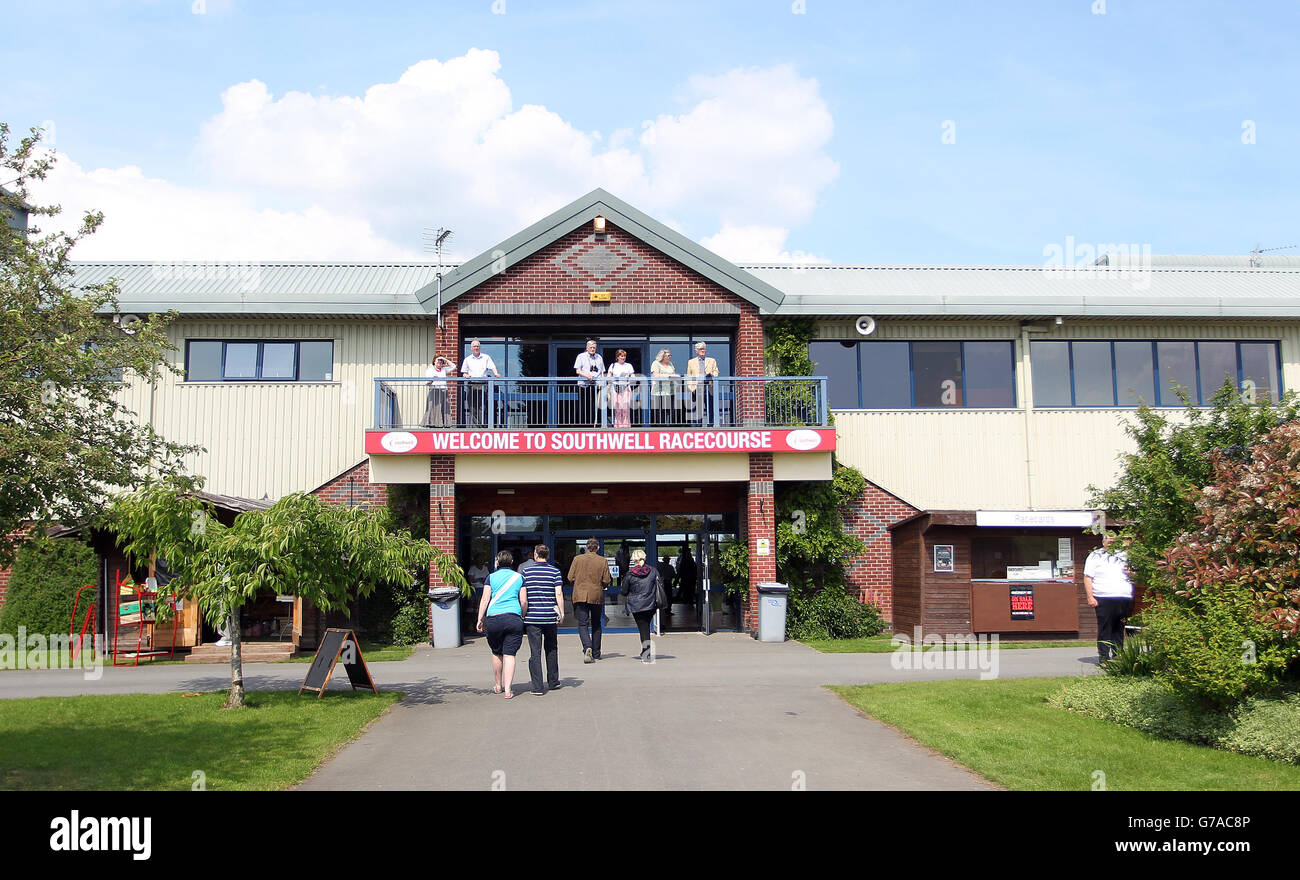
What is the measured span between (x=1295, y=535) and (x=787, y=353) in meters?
11.7

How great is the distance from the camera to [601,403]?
18.1 meters

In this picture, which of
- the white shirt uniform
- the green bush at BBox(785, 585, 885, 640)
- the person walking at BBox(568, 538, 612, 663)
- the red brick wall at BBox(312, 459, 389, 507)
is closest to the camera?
the white shirt uniform

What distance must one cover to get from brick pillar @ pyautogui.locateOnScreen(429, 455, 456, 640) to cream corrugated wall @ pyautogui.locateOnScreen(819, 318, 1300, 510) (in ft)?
25.3

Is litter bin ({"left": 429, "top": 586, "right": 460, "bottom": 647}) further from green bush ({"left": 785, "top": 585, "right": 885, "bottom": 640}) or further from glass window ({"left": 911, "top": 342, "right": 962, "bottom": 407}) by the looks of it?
glass window ({"left": 911, "top": 342, "right": 962, "bottom": 407})

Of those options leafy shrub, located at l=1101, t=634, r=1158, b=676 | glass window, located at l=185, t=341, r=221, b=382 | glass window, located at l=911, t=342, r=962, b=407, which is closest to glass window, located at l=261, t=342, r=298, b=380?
glass window, located at l=185, t=341, r=221, b=382

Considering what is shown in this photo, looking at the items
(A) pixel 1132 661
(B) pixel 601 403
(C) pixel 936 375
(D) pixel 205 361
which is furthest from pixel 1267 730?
(D) pixel 205 361

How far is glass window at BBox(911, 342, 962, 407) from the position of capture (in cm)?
2012

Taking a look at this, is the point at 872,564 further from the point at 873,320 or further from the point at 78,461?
the point at 78,461

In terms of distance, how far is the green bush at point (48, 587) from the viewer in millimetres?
16453

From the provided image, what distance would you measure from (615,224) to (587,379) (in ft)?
10.3

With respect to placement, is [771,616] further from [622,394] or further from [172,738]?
[172,738]

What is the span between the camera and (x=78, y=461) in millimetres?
8242
